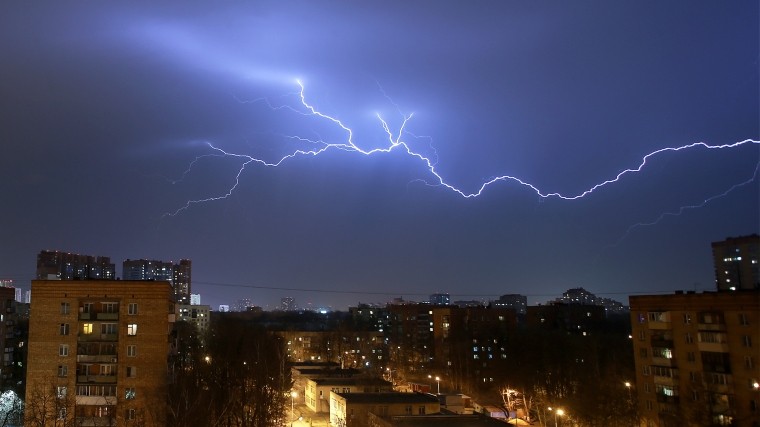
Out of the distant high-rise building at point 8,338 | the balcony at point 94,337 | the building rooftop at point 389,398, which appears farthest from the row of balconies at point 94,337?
the distant high-rise building at point 8,338

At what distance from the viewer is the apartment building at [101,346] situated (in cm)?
2078

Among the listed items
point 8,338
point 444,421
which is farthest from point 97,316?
point 8,338

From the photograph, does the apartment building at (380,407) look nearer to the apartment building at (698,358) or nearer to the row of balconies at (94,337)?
the apartment building at (698,358)

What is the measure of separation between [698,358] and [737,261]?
15933 mm

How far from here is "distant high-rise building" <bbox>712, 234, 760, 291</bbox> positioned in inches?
1294

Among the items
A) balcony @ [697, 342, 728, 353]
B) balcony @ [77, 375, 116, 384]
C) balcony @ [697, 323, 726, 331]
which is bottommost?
balcony @ [77, 375, 116, 384]

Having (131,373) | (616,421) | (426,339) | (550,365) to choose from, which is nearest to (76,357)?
(131,373)

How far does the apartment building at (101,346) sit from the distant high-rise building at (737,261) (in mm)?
26656

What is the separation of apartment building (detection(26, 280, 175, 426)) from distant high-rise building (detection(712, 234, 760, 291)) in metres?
26.7

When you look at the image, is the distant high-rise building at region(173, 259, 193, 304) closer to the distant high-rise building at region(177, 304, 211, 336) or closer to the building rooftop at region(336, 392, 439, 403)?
the distant high-rise building at region(177, 304, 211, 336)

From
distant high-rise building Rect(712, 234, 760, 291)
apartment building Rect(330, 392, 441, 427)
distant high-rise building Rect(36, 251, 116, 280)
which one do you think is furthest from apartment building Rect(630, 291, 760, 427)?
distant high-rise building Rect(36, 251, 116, 280)

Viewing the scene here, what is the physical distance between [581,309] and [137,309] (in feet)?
178

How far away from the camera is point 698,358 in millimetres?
23219

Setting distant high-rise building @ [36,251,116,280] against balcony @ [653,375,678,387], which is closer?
balcony @ [653,375,678,387]
